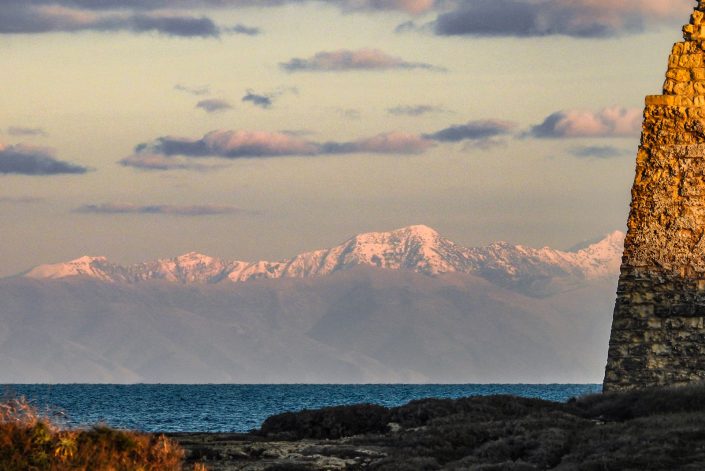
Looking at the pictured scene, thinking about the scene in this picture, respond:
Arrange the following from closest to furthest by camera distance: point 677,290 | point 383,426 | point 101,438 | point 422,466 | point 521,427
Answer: point 101,438 → point 422,466 → point 521,427 → point 383,426 → point 677,290

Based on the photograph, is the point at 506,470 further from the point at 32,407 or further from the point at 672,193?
the point at 672,193

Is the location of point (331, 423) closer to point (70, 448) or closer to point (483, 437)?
point (483, 437)

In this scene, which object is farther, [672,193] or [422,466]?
[672,193]

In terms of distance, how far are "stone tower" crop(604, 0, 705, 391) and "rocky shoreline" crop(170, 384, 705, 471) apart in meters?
2.48

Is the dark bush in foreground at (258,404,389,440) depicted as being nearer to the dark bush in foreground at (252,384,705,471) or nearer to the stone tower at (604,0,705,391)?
the dark bush in foreground at (252,384,705,471)

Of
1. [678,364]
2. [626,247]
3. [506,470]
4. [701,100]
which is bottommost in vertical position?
[506,470]

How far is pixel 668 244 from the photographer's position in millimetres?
37281

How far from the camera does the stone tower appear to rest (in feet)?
122

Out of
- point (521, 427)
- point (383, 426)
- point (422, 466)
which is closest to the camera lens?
point (422, 466)

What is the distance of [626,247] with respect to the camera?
3828cm

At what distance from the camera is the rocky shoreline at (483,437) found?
25.3 metres

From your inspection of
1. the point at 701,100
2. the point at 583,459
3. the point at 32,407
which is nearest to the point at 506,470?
the point at 583,459

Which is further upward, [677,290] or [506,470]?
[677,290]

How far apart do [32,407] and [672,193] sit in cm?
2004
